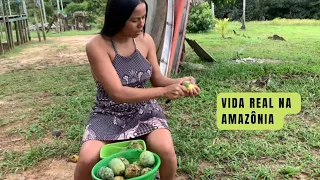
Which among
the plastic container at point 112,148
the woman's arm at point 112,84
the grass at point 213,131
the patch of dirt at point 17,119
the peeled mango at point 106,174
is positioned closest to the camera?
the peeled mango at point 106,174

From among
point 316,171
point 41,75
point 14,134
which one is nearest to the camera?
point 316,171

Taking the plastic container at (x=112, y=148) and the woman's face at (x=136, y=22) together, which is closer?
the plastic container at (x=112, y=148)

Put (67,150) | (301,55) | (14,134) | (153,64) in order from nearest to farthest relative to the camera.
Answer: (153,64) → (67,150) → (14,134) → (301,55)

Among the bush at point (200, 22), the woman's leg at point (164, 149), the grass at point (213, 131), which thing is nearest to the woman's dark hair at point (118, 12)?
the woman's leg at point (164, 149)

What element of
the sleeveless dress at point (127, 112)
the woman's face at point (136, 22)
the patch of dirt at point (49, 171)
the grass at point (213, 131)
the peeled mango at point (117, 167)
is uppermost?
the woman's face at point (136, 22)

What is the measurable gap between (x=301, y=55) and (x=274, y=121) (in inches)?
199

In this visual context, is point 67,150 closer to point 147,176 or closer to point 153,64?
point 153,64

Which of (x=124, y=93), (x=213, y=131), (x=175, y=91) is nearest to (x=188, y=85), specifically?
(x=175, y=91)

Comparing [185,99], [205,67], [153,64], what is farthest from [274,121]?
[205,67]

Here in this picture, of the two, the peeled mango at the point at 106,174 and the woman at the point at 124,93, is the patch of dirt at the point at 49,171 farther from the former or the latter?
the peeled mango at the point at 106,174

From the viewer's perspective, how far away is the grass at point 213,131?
2557mm

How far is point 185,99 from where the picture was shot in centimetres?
410

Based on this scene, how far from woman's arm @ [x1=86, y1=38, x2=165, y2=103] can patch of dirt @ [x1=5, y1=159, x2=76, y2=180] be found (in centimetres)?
96

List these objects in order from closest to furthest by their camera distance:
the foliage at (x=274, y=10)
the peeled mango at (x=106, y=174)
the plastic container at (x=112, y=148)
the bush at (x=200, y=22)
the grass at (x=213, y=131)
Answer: the peeled mango at (x=106, y=174) < the plastic container at (x=112, y=148) < the grass at (x=213, y=131) < the bush at (x=200, y=22) < the foliage at (x=274, y=10)
